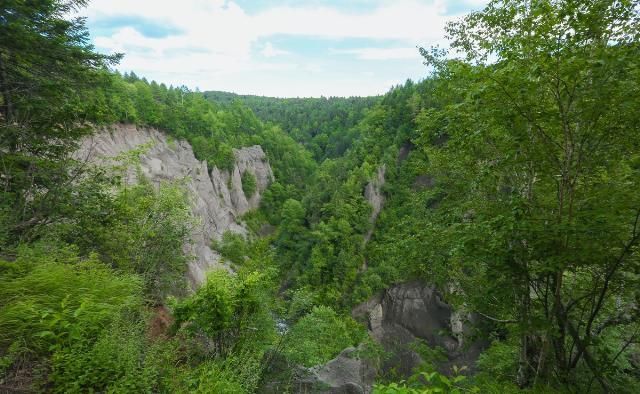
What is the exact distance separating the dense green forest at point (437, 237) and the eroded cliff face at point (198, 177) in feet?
89.3

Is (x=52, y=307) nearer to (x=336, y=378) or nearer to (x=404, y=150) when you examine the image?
(x=336, y=378)

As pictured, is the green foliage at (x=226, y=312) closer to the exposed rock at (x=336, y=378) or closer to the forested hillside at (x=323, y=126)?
the exposed rock at (x=336, y=378)

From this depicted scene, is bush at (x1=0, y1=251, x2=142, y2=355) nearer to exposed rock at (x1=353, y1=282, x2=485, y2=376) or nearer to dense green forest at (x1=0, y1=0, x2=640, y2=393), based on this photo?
dense green forest at (x1=0, y1=0, x2=640, y2=393)

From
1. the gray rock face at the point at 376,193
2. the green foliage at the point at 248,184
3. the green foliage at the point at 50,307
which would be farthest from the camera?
the green foliage at the point at 248,184

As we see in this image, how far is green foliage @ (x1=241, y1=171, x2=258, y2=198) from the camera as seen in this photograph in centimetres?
7025

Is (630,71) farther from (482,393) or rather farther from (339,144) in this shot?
(339,144)

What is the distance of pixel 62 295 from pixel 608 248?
297 inches

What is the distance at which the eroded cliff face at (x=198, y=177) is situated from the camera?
40.8 metres

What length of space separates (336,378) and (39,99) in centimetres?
1315

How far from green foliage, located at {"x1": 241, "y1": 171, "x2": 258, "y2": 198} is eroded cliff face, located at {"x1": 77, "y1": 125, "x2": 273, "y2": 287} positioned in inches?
35.6

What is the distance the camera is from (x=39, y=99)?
29.7 feet

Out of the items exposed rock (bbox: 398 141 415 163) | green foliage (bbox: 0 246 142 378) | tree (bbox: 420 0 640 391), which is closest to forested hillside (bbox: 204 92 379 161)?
exposed rock (bbox: 398 141 415 163)

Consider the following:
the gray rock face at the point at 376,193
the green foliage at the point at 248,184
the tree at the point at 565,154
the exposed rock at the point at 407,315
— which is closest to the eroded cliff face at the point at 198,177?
the green foliage at the point at 248,184

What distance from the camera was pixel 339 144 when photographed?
108 m
